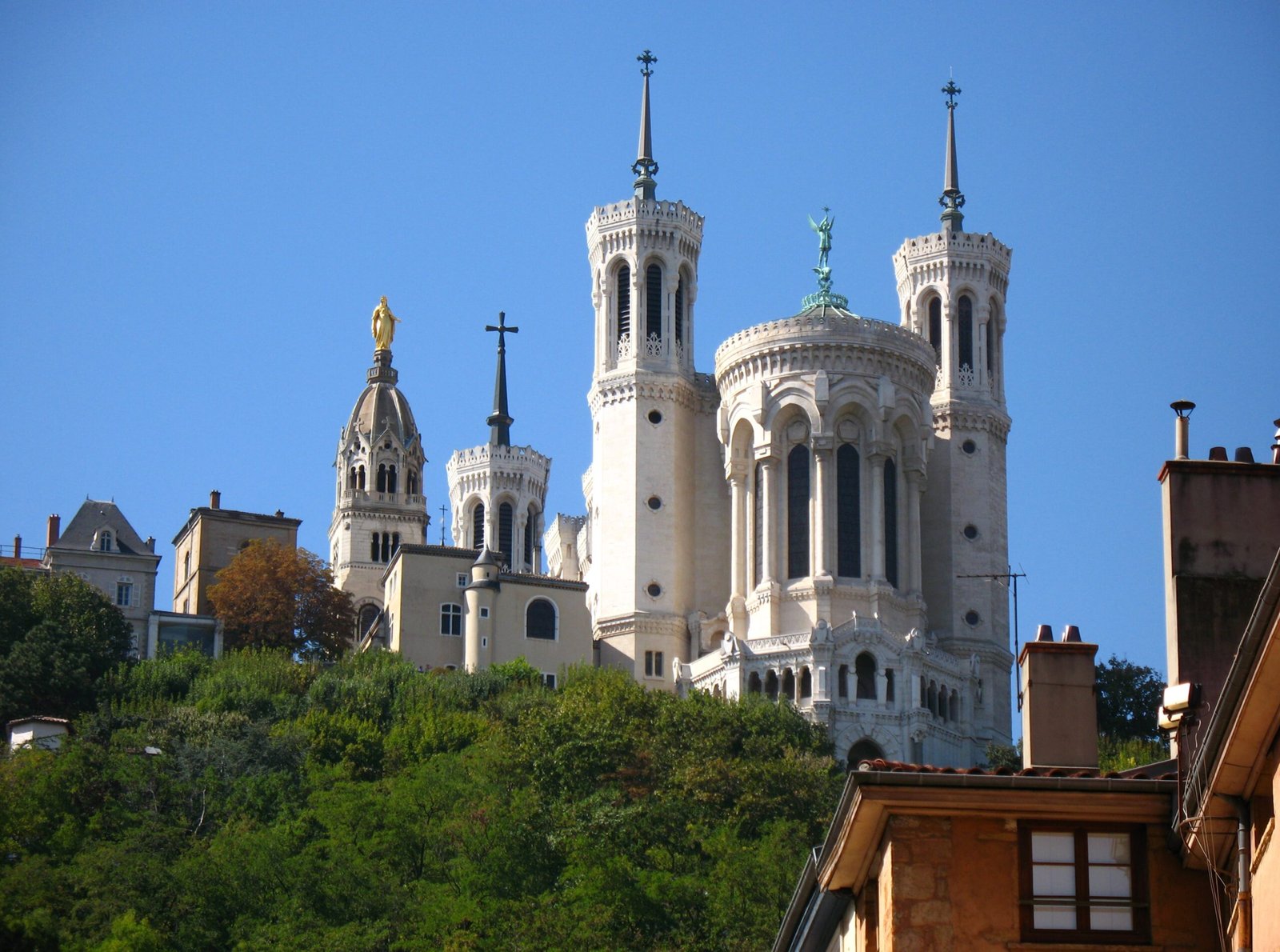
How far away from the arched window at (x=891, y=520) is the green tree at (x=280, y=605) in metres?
21.3

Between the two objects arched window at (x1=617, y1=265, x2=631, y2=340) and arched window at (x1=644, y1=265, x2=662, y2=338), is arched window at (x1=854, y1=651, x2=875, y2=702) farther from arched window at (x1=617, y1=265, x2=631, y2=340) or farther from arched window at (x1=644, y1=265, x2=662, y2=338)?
arched window at (x1=617, y1=265, x2=631, y2=340)

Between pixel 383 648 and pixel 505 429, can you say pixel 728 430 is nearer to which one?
pixel 383 648

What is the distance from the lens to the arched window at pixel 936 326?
103 meters

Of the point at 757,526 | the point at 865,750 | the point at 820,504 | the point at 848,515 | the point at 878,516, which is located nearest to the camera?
the point at 865,750

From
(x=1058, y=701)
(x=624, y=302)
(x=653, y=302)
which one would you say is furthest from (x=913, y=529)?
(x=1058, y=701)

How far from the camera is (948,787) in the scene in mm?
18500

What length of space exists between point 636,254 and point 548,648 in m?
16.5

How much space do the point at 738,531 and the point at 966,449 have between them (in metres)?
11.8

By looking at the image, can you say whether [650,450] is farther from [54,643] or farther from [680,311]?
[54,643]

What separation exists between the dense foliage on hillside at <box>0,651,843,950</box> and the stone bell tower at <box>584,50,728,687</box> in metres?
5.86

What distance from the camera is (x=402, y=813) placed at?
67312mm

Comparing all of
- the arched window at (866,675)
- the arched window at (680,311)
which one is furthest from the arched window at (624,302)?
the arched window at (866,675)

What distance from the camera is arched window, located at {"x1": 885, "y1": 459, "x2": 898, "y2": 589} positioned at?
308 ft

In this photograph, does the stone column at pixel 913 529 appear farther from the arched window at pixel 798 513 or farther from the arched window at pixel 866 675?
the arched window at pixel 866 675
